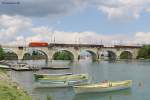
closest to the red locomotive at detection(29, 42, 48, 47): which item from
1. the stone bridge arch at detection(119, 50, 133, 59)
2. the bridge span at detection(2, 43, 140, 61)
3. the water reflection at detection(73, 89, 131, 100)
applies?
the bridge span at detection(2, 43, 140, 61)

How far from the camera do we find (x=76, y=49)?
16512cm

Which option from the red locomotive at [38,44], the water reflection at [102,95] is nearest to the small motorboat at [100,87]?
the water reflection at [102,95]

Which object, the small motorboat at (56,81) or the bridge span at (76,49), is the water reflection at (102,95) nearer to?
the small motorboat at (56,81)

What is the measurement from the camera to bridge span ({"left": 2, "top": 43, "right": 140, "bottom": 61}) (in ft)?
507

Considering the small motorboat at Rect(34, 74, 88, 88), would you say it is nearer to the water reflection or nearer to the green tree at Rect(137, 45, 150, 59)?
the water reflection

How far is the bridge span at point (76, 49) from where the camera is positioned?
154500mm

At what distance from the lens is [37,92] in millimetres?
44531

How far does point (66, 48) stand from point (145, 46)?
35.9 m

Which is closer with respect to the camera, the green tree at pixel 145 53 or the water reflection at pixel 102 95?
the water reflection at pixel 102 95

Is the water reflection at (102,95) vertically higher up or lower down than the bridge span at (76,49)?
lower down

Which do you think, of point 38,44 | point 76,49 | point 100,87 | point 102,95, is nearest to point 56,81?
point 100,87

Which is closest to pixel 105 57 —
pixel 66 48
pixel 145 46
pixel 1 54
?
pixel 145 46

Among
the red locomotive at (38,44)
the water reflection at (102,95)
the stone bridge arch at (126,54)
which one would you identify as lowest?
Answer: the water reflection at (102,95)

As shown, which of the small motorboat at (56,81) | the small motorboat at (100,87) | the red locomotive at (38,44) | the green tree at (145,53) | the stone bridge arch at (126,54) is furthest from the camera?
the stone bridge arch at (126,54)
